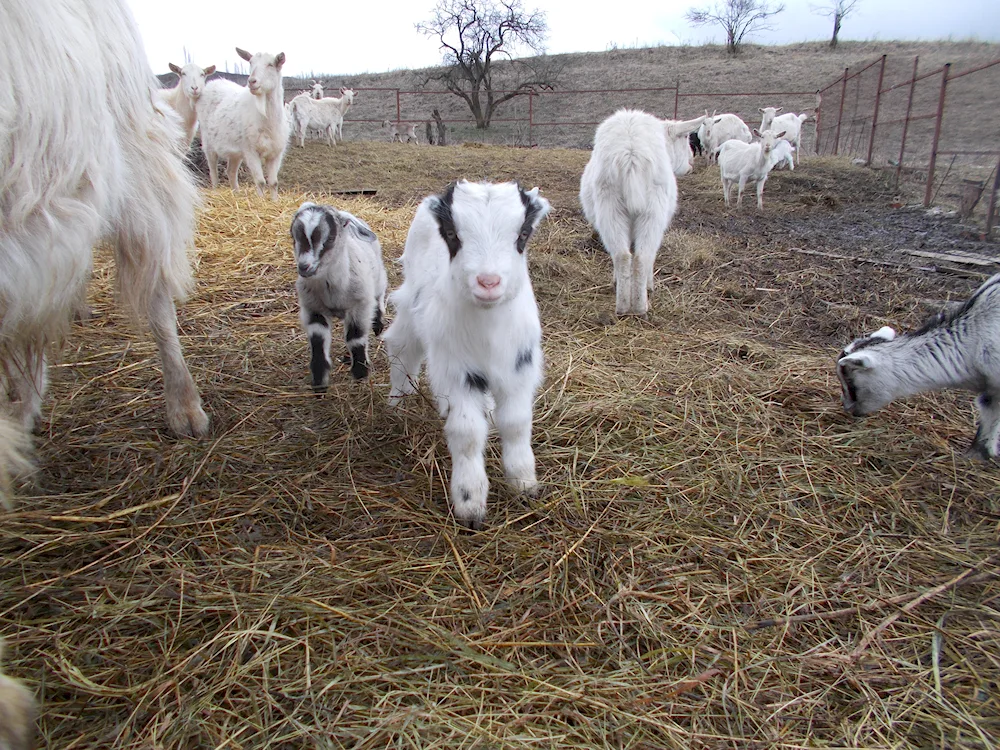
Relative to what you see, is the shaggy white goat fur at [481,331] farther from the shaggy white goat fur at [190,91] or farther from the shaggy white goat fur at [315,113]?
the shaggy white goat fur at [315,113]

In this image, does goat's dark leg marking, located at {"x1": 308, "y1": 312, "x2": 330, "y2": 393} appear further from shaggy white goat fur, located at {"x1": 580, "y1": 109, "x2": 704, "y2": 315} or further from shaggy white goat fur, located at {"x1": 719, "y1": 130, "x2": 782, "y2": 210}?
shaggy white goat fur, located at {"x1": 719, "y1": 130, "x2": 782, "y2": 210}

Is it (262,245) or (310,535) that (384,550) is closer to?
(310,535)

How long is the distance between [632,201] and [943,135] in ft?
33.1

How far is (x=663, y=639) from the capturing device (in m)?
2.12

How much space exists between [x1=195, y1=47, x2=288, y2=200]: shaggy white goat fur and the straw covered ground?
5.83 metres

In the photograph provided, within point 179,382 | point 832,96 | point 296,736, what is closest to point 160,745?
point 296,736

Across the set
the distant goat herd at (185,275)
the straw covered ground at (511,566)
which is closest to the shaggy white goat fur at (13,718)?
the distant goat herd at (185,275)

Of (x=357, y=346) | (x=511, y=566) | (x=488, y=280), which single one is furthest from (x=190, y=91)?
(x=511, y=566)

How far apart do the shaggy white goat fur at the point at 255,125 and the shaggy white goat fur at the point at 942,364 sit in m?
8.04

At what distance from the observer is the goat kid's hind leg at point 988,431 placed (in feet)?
10.9

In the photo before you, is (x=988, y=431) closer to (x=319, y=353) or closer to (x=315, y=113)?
(x=319, y=353)

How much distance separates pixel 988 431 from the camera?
11.1 feet

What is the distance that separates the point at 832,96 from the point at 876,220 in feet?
52.4

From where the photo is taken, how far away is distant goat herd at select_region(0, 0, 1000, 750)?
6.87 ft
